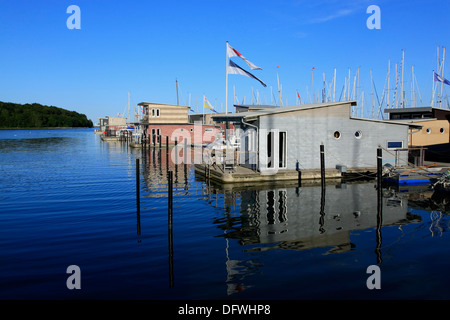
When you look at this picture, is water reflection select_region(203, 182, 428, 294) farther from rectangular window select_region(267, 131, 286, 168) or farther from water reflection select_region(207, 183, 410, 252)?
rectangular window select_region(267, 131, 286, 168)

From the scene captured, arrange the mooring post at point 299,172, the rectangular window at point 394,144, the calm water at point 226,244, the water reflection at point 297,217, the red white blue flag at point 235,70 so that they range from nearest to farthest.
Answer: the calm water at point 226,244 → the water reflection at point 297,217 → the mooring post at point 299,172 → the red white blue flag at point 235,70 → the rectangular window at point 394,144

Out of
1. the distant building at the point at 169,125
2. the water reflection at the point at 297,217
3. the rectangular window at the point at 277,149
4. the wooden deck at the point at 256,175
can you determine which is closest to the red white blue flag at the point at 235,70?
the rectangular window at the point at 277,149

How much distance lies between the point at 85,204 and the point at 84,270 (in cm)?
970

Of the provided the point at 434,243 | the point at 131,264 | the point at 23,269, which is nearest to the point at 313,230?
the point at 434,243

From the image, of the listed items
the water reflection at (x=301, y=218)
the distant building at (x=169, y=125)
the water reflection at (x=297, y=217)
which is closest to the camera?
the water reflection at (x=297, y=217)

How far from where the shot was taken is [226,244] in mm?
12914

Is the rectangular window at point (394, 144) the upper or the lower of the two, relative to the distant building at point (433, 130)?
lower

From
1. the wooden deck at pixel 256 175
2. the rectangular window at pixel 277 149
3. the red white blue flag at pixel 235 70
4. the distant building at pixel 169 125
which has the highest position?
the red white blue flag at pixel 235 70

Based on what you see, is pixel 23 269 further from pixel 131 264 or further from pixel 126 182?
pixel 126 182

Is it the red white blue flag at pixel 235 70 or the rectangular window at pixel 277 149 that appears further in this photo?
the red white blue flag at pixel 235 70

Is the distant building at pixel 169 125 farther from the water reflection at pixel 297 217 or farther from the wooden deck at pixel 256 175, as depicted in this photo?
the water reflection at pixel 297 217

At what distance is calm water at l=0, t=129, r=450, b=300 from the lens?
9.45m

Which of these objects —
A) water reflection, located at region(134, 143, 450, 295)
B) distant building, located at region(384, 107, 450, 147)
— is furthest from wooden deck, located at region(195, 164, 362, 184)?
distant building, located at region(384, 107, 450, 147)

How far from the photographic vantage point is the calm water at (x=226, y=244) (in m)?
9.45
